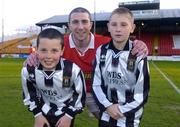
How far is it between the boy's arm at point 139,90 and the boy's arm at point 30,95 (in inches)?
34.8

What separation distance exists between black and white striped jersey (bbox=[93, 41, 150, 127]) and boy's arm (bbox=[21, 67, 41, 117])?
63 centimetres

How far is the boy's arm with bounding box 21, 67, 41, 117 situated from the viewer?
4156 millimetres

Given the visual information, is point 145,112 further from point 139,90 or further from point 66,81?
point 66,81

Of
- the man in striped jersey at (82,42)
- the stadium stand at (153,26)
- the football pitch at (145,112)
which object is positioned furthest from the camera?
the stadium stand at (153,26)

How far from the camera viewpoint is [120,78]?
4.03 metres

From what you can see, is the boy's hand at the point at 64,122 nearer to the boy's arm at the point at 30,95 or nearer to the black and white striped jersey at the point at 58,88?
the black and white striped jersey at the point at 58,88

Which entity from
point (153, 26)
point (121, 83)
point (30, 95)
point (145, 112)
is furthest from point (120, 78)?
point (153, 26)

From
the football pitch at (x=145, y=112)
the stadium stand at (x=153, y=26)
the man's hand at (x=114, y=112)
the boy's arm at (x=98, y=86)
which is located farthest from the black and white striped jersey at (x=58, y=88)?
the stadium stand at (x=153, y=26)

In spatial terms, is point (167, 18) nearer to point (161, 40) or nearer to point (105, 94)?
point (161, 40)

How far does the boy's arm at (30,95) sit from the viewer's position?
416 centimetres

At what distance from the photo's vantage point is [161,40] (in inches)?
2061

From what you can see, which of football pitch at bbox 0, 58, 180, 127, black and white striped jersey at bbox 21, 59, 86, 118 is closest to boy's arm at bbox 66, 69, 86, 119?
black and white striped jersey at bbox 21, 59, 86, 118

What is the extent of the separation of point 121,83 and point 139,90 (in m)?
0.19

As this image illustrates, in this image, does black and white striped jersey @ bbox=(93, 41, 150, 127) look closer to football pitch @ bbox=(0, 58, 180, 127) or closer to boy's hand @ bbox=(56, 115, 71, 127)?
boy's hand @ bbox=(56, 115, 71, 127)
